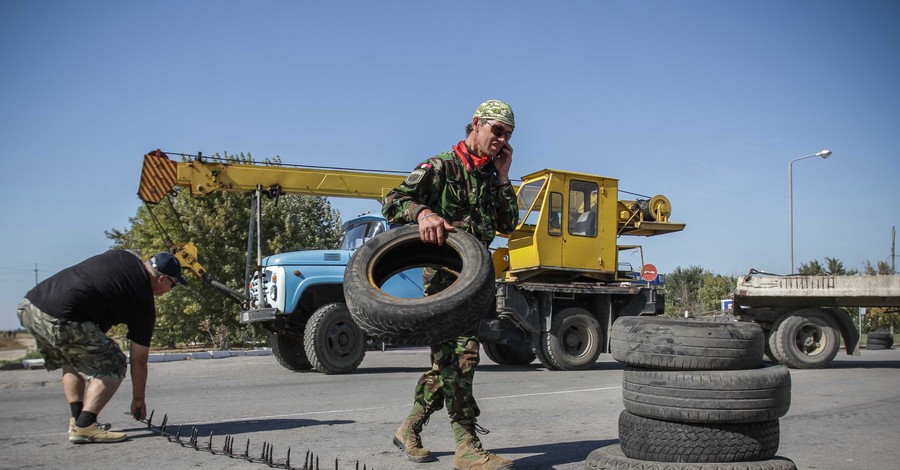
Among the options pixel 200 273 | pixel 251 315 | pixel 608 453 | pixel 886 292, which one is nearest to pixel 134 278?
pixel 608 453

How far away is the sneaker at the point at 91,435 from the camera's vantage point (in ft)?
16.6

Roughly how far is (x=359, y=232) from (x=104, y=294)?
301 inches

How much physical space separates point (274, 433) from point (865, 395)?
21.8 feet

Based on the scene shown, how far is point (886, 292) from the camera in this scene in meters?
11.9

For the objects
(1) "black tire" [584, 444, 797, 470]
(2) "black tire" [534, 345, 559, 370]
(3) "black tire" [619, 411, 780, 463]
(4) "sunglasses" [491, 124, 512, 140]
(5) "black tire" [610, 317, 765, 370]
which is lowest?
(2) "black tire" [534, 345, 559, 370]

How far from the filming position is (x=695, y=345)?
3773 millimetres

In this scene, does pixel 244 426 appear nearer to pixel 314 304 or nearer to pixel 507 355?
pixel 314 304

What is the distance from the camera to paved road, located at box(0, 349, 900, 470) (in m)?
4.61

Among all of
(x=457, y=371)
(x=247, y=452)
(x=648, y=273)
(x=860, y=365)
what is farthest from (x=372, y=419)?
(x=860, y=365)

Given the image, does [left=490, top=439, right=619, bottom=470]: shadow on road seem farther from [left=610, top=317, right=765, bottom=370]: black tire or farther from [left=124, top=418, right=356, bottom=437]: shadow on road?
[left=124, top=418, right=356, bottom=437]: shadow on road

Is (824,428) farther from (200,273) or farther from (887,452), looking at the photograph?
(200,273)

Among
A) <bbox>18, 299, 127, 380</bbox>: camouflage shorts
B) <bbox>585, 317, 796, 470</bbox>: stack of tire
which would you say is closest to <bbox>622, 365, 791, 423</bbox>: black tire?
<bbox>585, 317, 796, 470</bbox>: stack of tire

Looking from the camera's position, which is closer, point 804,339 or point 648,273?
point 804,339

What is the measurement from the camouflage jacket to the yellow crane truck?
6771 millimetres
